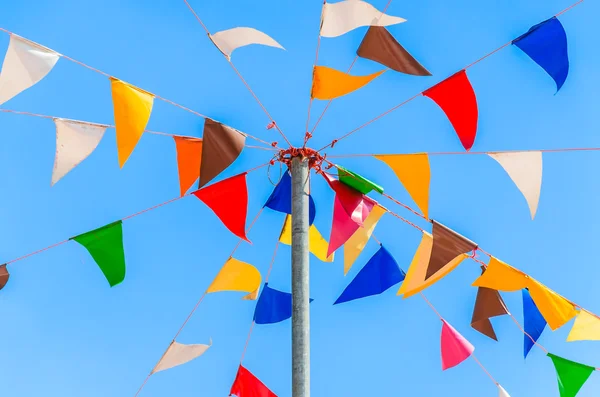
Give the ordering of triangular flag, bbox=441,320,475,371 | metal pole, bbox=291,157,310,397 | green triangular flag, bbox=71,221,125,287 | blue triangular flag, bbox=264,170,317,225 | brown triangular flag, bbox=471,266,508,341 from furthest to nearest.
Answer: brown triangular flag, bbox=471,266,508,341, triangular flag, bbox=441,320,475,371, blue triangular flag, bbox=264,170,317,225, green triangular flag, bbox=71,221,125,287, metal pole, bbox=291,157,310,397

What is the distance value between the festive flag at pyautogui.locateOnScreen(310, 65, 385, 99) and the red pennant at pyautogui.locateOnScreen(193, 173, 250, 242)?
1.09 m

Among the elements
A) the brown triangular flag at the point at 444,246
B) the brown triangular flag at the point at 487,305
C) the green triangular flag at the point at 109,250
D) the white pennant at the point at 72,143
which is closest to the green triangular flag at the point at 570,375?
the brown triangular flag at the point at 487,305

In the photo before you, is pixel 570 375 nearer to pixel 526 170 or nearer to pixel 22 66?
pixel 526 170

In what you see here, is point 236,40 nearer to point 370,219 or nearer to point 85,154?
point 85,154

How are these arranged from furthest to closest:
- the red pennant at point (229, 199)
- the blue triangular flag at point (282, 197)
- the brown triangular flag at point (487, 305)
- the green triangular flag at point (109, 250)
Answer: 1. the brown triangular flag at point (487, 305)
2. the blue triangular flag at point (282, 197)
3. the green triangular flag at point (109, 250)
4. the red pennant at point (229, 199)

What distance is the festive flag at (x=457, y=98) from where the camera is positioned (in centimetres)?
612

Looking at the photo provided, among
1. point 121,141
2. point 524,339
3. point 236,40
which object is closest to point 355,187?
point 236,40

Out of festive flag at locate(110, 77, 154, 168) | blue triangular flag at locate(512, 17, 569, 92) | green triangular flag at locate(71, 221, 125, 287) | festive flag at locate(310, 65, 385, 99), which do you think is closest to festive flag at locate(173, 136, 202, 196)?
festive flag at locate(110, 77, 154, 168)

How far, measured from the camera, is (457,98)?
614cm

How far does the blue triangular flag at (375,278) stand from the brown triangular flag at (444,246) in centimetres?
111

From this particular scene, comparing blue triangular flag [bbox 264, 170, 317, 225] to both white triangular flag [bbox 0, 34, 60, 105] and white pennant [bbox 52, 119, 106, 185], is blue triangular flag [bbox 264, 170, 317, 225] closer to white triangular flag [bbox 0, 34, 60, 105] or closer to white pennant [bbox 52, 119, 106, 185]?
white pennant [bbox 52, 119, 106, 185]

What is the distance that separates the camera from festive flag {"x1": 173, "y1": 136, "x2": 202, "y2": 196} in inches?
246

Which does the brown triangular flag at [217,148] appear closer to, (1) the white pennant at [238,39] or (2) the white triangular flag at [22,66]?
(1) the white pennant at [238,39]

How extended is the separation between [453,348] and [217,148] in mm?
3266
